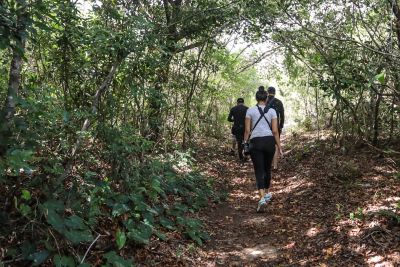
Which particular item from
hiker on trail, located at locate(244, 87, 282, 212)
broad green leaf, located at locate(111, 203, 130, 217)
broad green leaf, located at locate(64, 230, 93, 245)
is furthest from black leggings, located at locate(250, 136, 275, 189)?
broad green leaf, located at locate(64, 230, 93, 245)

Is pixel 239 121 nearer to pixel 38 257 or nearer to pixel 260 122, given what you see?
pixel 260 122

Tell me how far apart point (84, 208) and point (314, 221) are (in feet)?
11.2

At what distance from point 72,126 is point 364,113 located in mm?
7659

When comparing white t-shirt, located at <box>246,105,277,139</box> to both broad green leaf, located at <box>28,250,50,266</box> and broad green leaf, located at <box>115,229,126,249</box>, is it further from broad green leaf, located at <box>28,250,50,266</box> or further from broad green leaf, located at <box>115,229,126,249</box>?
broad green leaf, located at <box>28,250,50,266</box>

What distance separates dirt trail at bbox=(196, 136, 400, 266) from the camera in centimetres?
454

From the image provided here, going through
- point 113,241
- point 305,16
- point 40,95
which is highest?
point 305,16

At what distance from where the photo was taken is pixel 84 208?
165 inches

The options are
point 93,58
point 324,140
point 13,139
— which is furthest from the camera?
point 324,140

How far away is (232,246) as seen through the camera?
540cm

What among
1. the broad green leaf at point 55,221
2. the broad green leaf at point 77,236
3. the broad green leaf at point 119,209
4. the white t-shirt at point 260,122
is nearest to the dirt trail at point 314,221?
the broad green leaf at point 119,209

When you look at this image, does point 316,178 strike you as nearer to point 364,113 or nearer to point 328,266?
point 364,113

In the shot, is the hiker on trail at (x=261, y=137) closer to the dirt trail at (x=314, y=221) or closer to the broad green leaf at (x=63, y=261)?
the dirt trail at (x=314, y=221)

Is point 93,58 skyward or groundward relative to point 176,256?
skyward

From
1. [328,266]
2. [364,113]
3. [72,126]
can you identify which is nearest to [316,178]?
[364,113]
